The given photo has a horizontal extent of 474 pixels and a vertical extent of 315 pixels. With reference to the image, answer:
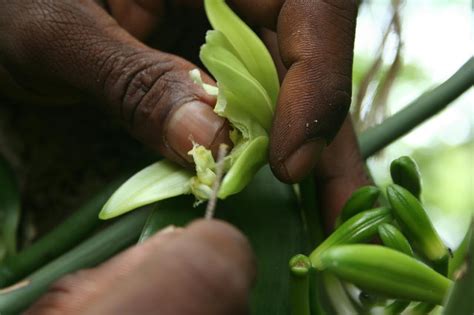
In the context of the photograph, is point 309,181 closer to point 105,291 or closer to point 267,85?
point 267,85

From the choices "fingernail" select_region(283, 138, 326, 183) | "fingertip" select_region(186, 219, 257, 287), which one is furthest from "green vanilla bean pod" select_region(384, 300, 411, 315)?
"fingertip" select_region(186, 219, 257, 287)

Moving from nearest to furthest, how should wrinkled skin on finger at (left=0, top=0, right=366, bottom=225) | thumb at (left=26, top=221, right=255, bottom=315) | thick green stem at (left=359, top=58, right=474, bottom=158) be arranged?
thumb at (left=26, top=221, right=255, bottom=315) → wrinkled skin on finger at (left=0, top=0, right=366, bottom=225) → thick green stem at (left=359, top=58, right=474, bottom=158)

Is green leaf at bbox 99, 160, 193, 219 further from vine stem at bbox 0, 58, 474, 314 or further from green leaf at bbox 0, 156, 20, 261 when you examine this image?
green leaf at bbox 0, 156, 20, 261

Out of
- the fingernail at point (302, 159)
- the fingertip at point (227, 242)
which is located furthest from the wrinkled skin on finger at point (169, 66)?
the fingertip at point (227, 242)

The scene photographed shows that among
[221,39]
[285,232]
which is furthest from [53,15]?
[285,232]

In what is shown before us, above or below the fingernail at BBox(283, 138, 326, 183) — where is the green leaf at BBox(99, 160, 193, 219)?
below

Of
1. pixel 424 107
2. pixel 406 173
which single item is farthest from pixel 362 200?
pixel 424 107
